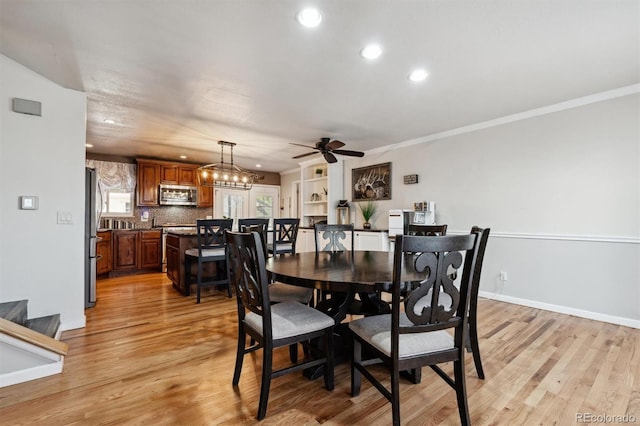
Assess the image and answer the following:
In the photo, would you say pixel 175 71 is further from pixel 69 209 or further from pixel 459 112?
pixel 459 112

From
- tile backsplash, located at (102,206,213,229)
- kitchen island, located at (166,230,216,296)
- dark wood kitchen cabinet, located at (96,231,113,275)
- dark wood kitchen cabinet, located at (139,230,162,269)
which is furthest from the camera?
tile backsplash, located at (102,206,213,229)

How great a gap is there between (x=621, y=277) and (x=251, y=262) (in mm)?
3708

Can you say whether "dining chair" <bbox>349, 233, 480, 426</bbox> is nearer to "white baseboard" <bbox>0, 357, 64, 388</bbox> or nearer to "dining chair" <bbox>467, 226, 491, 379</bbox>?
"dining chair" <bbox>467, 226, 491, 379</bbox>

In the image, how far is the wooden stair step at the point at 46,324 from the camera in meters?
2.36

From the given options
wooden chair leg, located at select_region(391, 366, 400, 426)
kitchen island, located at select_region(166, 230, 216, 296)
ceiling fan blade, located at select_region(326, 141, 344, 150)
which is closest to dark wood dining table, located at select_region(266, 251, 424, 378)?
wooden chair leg, located at select_region(391, 366, 400, 426)

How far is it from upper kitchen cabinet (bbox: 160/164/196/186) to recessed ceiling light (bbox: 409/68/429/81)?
5.35m

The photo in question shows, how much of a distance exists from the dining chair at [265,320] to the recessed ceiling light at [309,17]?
4.61 feet

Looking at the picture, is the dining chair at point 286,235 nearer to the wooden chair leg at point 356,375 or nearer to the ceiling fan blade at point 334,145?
the ceiling fan blade at point 334,145

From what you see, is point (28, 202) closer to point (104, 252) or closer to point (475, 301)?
point (104, 252)

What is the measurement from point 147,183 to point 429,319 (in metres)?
6.30

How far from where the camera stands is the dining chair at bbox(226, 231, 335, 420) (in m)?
1.58

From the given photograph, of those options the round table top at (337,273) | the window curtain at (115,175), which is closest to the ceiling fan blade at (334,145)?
the round table top at (337,273)

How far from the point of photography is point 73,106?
284 cm

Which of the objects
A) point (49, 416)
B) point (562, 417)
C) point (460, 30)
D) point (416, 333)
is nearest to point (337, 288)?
point (416, 333)
